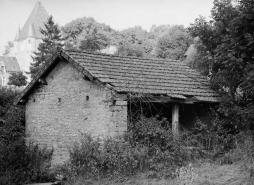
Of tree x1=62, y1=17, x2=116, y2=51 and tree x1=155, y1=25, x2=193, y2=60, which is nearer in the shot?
tree x1=155, y1=25, x2=193, y2=60

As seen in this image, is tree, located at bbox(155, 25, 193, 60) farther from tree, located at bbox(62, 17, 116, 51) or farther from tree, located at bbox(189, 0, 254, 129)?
tree, located at bbox(189, 0, 254, 129)

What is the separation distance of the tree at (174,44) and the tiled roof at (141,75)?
103 feet

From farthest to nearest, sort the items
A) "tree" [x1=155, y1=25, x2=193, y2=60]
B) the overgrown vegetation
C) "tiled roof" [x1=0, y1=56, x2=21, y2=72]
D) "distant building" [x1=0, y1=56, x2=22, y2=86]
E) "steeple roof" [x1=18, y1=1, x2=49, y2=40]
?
"steeple roof" [x1=18, y1=1, x2=49, y2=40] < "tiled roof" [x1=0, y1=56, x2=21, y2=72] < "distant building" [x1=0, y1=56, x2=22, y2=86] < "tree" [x1=155, y1=25, x2=193, y2=60] < the overgrown vegetation

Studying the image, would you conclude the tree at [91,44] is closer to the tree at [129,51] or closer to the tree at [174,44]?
the tree at [129,51]

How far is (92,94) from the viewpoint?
14.3 meters

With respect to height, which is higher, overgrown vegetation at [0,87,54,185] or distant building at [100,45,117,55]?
distant building at [100,45,117,55]

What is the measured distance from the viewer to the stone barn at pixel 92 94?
13.7 metres

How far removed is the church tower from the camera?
86.8 metres

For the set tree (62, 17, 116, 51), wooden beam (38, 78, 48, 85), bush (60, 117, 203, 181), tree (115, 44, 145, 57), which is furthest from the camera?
tree (62, 17, 116, 51)

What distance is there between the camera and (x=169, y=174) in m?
11.0

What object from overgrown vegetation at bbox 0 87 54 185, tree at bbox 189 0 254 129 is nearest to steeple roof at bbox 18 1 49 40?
overgrown vegetation at bbox 0 87 54 185

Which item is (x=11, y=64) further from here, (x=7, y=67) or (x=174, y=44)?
(x=174, y=44)

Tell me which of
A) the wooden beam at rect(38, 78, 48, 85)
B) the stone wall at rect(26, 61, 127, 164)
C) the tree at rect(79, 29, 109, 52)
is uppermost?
the tree at rect(79, 29, 109, 52)

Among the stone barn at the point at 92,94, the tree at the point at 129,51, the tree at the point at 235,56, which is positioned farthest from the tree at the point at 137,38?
the stone barn at the point at 92,94
